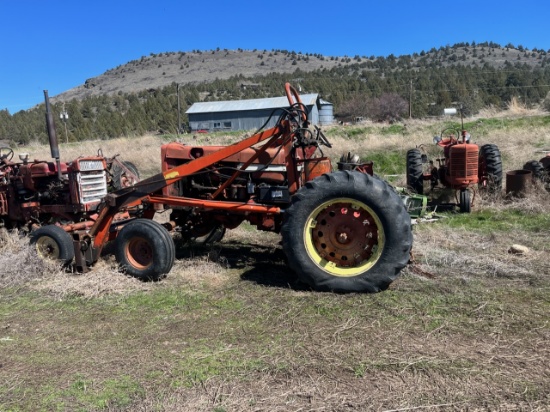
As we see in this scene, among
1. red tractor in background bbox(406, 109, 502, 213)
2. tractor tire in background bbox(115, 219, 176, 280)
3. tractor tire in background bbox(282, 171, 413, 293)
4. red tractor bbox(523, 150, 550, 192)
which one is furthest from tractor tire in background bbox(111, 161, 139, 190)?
red tractor bbox(523, 150, 550, 192)

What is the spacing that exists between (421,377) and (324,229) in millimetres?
1994

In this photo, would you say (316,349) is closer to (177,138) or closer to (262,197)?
(262,197)

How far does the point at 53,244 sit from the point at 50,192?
7.49 ft

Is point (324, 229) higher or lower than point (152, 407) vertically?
higher

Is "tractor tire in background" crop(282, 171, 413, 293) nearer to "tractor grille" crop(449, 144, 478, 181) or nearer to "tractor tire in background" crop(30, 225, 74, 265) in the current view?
"tractor tire in background" crop(30, 225, 74, 265)

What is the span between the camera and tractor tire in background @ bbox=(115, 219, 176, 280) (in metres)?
5.28

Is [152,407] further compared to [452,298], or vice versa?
[452,298]

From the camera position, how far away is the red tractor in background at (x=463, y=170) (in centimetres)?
925

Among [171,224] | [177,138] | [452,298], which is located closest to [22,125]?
[177,138]

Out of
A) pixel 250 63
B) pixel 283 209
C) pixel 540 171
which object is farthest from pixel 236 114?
pixel 250 63

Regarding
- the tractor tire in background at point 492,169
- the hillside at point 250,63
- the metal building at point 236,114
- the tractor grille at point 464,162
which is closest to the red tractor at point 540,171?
the tractor tire in background at point 492,169

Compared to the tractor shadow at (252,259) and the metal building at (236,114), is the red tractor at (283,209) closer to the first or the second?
the tractor shadow at (252,259)

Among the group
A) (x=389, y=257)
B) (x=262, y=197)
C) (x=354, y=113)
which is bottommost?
(x=389, y=257)

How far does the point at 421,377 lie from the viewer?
310 cm
